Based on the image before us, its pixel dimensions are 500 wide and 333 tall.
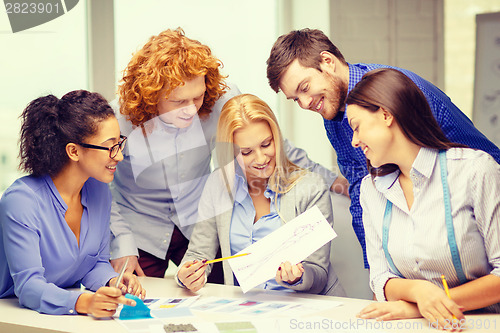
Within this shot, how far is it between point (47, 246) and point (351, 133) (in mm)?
1058

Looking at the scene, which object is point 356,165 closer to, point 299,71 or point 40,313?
point 299,71

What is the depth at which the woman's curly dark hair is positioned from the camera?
166 cm

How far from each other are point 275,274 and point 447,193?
Answer: 0.50 m

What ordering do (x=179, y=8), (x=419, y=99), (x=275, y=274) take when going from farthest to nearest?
(x=179, y=8)
(x=275, y=274)
(x=419, y=99)

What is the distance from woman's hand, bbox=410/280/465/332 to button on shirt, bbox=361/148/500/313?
9cm

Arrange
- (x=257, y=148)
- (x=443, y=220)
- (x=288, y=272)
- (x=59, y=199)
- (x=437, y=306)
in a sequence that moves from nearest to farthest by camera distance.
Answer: (x=437, y=306) < (x=443, y=220) < (x=288, y=272) < (x=59, y=199) < (x=257, y=148)

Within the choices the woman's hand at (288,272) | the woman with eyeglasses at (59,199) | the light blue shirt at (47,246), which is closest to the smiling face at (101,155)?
the woman with eyeglasses at (59,199)

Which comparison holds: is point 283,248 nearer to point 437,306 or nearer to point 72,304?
point 437,306

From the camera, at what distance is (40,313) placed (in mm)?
1498

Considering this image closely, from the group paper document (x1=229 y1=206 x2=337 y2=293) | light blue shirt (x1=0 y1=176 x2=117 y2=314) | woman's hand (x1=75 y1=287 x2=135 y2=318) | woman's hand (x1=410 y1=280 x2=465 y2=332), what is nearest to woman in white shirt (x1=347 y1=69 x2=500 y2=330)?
woman's hand (x1=410 y1=280 x2=465 y2=332)

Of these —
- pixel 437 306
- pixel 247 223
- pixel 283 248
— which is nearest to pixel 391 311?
pixel 437 306

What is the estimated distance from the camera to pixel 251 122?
189 cm

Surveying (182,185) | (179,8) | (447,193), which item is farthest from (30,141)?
(179,8)

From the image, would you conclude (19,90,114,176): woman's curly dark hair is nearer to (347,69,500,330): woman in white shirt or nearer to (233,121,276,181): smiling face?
(233,121,276,181): smiling face
